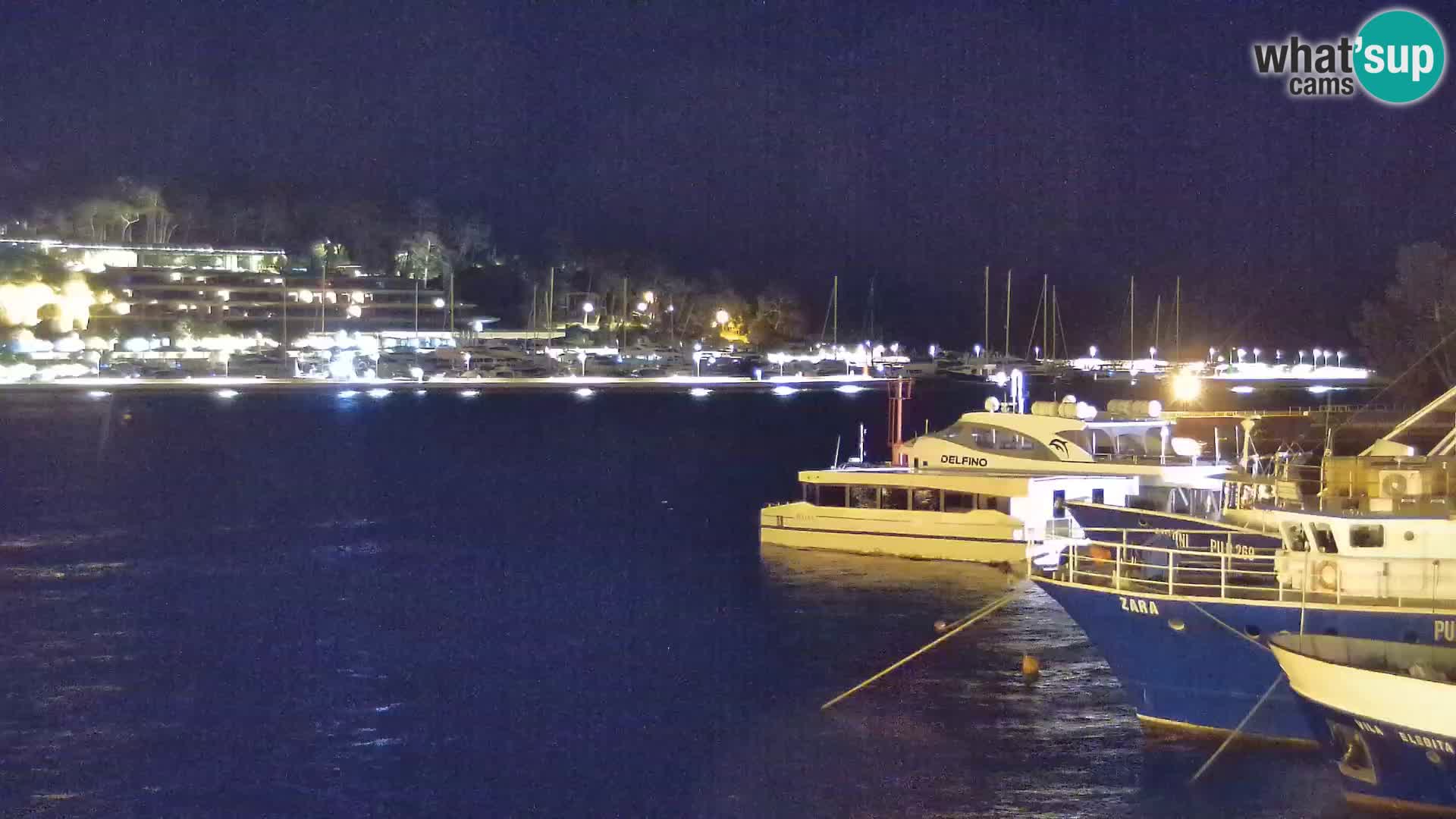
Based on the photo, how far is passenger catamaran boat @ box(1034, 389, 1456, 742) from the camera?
16.1m

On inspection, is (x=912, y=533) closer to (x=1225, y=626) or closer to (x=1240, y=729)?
(x=1240, y=729)

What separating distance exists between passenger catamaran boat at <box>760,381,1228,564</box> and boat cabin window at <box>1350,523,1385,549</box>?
11.1m

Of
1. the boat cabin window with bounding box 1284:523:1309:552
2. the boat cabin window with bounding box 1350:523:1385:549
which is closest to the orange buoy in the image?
the boat cabin window with bounding box 1284:523:1309:552

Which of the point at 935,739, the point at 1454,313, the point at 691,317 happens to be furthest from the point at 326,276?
the point at 935,739

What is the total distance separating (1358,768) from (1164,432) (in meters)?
17.9

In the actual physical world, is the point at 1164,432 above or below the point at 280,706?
above

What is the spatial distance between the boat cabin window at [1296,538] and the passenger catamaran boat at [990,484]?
10669mm

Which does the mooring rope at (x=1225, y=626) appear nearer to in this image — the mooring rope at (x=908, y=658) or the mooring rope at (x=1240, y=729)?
the mooring rope at (x=1240, y=729)

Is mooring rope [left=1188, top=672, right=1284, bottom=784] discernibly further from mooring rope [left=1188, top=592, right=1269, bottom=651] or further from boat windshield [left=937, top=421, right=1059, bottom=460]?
boat windshield [left=937, top=421, right=1059, bottom=460]

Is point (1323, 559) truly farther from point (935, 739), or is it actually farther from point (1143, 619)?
point (935, 739)

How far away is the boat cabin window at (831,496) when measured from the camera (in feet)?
103

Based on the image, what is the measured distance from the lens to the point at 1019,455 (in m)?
31.9

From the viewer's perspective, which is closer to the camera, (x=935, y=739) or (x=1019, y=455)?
(x=935, y=739)

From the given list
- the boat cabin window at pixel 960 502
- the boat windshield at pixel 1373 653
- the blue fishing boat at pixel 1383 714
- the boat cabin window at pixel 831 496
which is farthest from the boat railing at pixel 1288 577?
the boat cabin window at pixel 831 496
